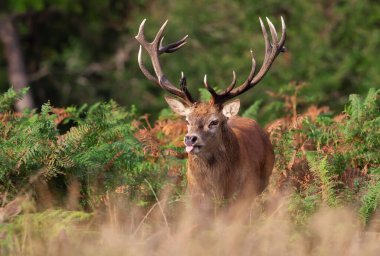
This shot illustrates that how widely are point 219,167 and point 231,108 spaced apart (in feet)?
1.85

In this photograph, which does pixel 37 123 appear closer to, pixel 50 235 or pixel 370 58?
pixel 50 235

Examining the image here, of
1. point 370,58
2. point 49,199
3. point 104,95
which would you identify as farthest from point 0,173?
point 104,95

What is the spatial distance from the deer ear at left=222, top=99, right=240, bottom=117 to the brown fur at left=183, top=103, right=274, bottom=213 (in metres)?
0.06

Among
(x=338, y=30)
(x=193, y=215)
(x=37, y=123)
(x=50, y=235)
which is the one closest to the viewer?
(x=50, y=235)

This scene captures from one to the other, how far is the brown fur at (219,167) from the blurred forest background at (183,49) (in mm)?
14334

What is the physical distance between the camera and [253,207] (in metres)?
9.34

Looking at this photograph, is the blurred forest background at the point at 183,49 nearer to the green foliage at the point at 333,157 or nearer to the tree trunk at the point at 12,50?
the tree trunk at the point at 12,50

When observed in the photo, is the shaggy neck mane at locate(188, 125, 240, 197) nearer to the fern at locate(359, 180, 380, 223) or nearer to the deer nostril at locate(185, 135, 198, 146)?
the deer nostril at locate(185, 135, 198, 146)

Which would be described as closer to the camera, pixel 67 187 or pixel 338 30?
pixel 67 187

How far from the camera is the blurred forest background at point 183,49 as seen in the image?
2666 cm

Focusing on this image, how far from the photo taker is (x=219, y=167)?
31.9 ft

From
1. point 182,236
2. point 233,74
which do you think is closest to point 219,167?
point 233,74

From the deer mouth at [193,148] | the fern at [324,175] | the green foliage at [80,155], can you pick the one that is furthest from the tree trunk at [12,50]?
the fern at [324,175]

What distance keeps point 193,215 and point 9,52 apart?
2171cm
